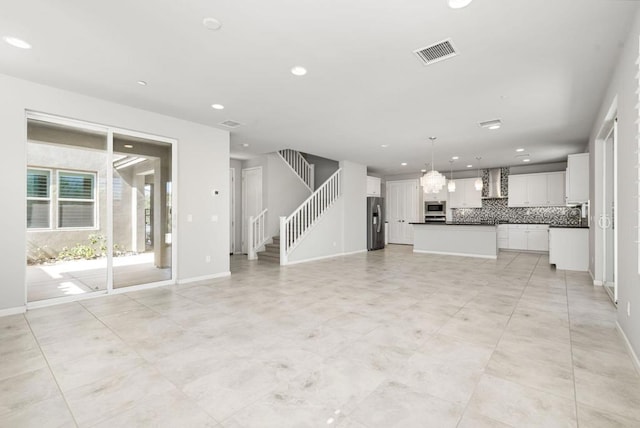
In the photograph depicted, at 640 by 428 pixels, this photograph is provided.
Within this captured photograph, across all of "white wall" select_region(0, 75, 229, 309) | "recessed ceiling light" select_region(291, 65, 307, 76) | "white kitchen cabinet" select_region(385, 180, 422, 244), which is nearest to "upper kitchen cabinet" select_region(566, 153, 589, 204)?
"white kitchen cabinet" select_region(385, 180, 422, 244)

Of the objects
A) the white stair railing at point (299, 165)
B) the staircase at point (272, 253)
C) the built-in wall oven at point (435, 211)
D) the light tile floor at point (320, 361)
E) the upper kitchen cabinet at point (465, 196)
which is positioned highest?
the white stair railing at point (299, 165)

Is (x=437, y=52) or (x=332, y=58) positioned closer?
(x=437, y=52)

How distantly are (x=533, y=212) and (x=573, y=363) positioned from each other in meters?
9.07

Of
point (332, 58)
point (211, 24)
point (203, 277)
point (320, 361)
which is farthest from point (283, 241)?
point (211, 24)

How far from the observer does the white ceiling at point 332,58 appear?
7.93 feet

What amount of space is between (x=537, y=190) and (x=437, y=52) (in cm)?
849

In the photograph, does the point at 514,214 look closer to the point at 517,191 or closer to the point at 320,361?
the point at 517,191

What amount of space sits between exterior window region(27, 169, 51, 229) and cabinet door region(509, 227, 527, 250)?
1136 centimetres

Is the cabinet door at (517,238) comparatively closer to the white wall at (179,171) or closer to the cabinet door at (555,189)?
the cabinet door at (555,189)

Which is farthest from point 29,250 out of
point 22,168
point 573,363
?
point 573,363

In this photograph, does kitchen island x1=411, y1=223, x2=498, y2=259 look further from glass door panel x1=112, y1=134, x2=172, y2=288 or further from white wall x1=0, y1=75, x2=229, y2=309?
glass door panel x1=112, y1=134, x2=172, y2=288

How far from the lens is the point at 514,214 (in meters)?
10.1

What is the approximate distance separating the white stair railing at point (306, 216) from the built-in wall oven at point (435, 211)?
431 cm

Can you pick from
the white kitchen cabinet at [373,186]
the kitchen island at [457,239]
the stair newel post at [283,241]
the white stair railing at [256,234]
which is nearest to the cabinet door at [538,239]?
the kitchen island at [457,239]
